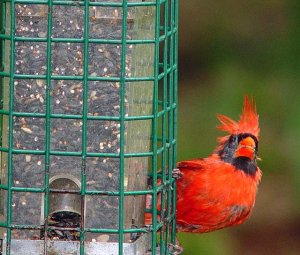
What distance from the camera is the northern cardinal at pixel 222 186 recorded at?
7070mm

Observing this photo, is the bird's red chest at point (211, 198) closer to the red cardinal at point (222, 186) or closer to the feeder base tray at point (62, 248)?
the red cardinal at point (222, 186)

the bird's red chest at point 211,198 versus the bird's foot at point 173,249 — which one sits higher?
the bird's red chest at point 211,198

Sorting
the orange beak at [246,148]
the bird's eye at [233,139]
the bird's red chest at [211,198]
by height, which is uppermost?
the bird's eye at [233,139]

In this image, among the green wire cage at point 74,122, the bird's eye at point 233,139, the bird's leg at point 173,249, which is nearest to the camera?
the green wire cage at point 74,122

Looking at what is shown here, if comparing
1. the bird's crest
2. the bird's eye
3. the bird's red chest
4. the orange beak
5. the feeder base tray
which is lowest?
the feeder base tray

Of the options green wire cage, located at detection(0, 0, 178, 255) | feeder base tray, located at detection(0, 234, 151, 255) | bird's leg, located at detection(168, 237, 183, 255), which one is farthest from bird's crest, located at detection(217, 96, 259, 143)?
feeder base tray, located at detection(0, 234, 151, 255)

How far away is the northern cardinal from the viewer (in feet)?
23.2

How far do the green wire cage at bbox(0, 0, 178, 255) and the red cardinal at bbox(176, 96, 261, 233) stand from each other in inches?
42.2

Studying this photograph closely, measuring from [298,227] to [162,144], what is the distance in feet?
9.89

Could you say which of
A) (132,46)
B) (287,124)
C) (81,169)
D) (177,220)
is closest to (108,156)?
(81,169)

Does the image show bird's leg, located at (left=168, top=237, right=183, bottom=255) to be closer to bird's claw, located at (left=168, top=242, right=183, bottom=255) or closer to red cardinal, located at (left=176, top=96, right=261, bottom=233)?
bird's claw, located at (left=168, top=242, right=183, bottom=255)

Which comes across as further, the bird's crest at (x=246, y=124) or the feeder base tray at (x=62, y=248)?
the bird's crest at (x=246, y=124)

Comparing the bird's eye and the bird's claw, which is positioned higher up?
the bird's eye

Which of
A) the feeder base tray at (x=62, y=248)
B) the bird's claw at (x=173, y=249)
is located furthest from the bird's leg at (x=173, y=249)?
the feeder base tray at (x=62, y=248)
